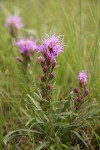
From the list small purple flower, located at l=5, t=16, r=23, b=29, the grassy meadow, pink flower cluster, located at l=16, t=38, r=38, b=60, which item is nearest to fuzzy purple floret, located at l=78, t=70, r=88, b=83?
the grassy meadow

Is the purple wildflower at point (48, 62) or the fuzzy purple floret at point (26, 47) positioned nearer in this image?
the purple wildflower at point (48, 62)

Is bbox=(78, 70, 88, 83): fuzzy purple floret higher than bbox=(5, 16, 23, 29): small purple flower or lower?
lower

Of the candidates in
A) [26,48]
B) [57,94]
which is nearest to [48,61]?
[57,94]

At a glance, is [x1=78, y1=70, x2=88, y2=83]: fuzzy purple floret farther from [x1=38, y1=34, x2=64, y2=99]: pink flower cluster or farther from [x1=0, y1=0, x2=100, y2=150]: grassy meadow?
[x1=38, y1=34, x2=64, y2=99]: pink flower cluster

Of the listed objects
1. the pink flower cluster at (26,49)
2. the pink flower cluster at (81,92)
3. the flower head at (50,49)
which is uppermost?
the pink flower cluster at (26,49)

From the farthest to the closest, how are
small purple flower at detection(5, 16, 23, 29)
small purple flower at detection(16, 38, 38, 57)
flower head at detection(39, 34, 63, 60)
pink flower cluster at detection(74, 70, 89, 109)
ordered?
small purple flower at detection(5, 16, 23, 29), small purple flower at detection(16, 38, 38, 57), pink flower cluster at detection(74, 70, 89, 109), flower head at detection(39, 34, 63, 60)

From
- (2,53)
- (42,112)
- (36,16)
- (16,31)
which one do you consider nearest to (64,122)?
(42,112)

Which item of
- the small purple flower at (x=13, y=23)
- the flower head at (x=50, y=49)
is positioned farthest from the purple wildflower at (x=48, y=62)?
the small purple flower at (x=13, y=23)

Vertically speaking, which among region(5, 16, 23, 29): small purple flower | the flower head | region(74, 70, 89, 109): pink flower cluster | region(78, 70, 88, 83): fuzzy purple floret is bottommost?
region(74, 70, 89, 109): pink flower cluster

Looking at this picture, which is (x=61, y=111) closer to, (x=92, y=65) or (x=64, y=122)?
(x=64, y=122)

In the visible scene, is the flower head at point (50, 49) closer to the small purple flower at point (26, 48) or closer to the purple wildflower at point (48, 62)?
the purple wildflower at point (48, 62)

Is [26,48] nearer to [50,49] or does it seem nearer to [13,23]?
[50,49]

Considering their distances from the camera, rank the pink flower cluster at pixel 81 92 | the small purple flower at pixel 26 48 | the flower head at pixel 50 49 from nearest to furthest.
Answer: the flower head at pixel 50 49 → the pink flower cluster at pixel 81 92 → the small purple flower at pixel 26 48
